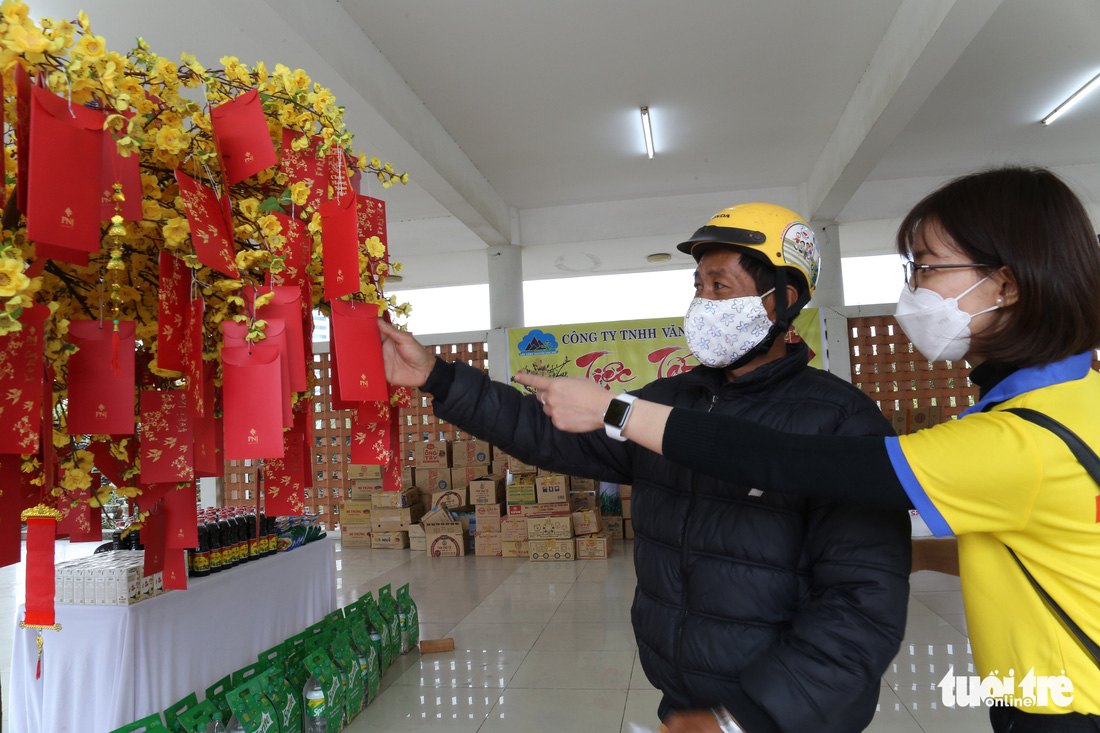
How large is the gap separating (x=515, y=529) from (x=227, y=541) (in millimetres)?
4461

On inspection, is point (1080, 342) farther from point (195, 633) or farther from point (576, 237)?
point (576, 237)

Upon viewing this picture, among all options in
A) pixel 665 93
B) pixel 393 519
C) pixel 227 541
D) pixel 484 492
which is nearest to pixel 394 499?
pixel 393 519

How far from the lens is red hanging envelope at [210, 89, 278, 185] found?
1.09 m

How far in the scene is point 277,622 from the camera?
3.74 m

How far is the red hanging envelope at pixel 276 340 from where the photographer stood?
1.09 metres

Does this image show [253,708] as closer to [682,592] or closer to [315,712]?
[315,712]

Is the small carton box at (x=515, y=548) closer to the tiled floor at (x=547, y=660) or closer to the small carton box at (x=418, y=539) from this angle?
the tiled floor at (x=547, y=660)

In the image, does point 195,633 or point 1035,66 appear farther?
point 1035,66

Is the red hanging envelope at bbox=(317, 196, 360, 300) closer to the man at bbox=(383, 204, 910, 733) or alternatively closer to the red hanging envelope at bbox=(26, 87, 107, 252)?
the man at bbox=(383, 204, 910, 733)

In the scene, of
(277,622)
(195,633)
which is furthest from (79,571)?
(277,622)

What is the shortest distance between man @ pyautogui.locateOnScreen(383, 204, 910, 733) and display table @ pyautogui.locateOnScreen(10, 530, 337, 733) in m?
2.04

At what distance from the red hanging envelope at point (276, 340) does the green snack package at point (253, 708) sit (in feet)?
6.74

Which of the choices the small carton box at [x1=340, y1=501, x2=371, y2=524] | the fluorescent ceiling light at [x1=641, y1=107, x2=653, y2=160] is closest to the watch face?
the fluorescent ceiling light at [x1=641, y1=107, x2=653, y2=160]

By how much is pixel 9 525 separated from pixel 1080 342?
1.64m
